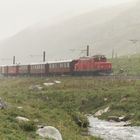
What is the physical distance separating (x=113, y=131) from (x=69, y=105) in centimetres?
1987

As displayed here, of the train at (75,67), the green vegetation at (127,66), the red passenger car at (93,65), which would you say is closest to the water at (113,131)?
the red passenger car at (93,65)

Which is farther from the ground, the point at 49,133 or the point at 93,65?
the point at 93,65

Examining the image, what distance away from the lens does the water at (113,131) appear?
42.2 metres

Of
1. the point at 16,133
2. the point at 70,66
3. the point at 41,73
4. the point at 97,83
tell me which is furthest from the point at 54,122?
the point at 41,73

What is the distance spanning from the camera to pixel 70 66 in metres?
103

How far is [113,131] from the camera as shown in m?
46.0

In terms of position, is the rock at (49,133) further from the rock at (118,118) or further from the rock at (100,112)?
the rock at (100,112)

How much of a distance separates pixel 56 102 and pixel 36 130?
115ft

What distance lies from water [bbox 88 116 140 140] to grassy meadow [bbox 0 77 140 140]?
1328 millimetres

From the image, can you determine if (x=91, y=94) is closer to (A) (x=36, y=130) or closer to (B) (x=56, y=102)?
(B) (x=56, y=102)

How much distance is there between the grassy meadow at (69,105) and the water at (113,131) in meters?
1.33

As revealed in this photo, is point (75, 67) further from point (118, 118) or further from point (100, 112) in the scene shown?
point (118, 118)

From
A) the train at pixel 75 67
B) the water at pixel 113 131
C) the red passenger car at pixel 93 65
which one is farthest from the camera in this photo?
the train at pixel 75 67

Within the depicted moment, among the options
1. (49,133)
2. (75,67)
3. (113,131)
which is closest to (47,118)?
(113,131)
